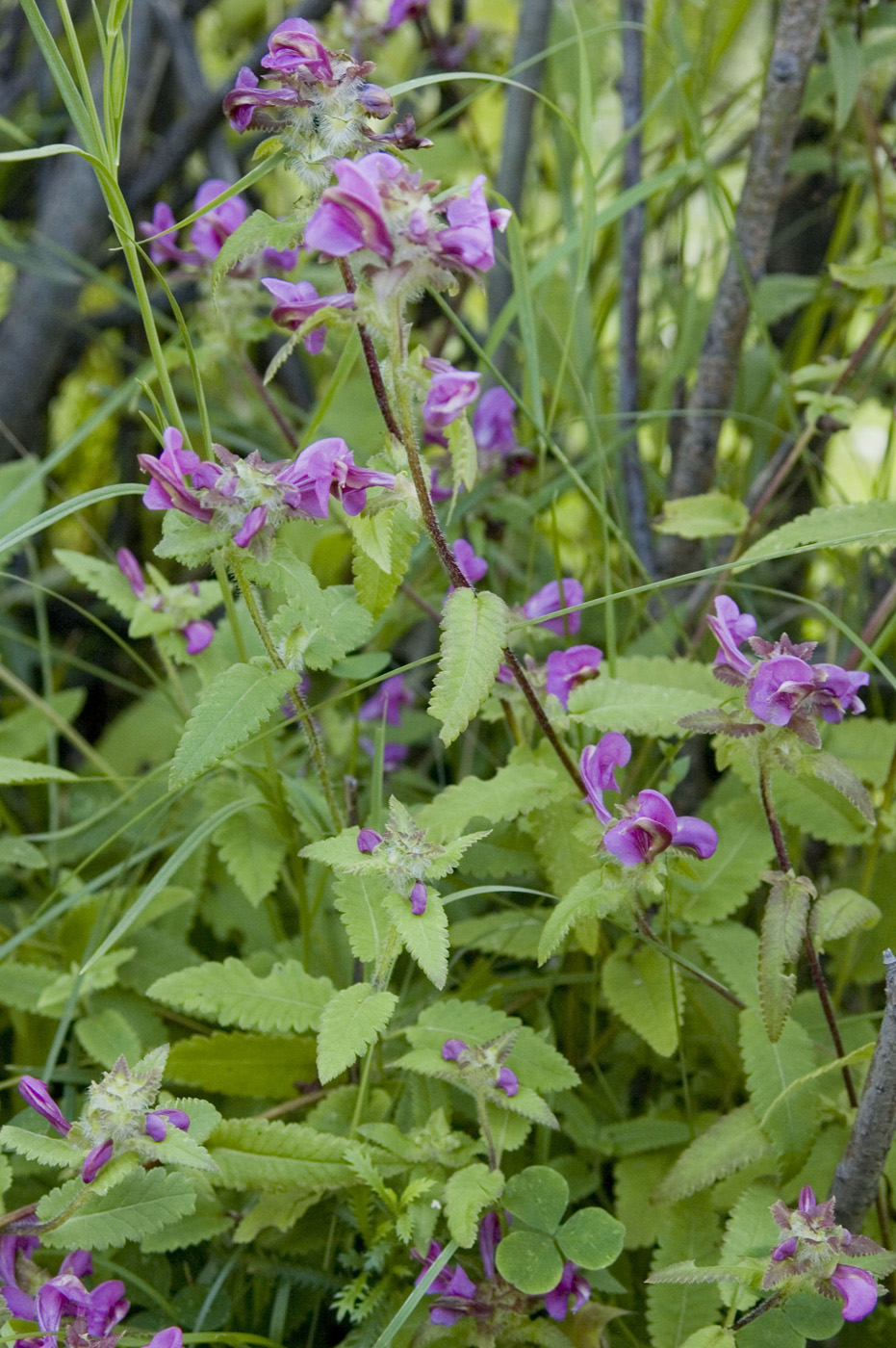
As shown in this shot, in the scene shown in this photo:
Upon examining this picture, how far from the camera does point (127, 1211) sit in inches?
39.5

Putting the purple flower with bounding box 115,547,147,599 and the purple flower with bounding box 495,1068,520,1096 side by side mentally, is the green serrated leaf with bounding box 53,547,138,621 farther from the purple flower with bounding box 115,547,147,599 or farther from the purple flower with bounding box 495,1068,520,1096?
the purple flower with bounding box 495,1068,520,1096

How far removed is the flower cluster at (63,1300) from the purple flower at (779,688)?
68 centimetres

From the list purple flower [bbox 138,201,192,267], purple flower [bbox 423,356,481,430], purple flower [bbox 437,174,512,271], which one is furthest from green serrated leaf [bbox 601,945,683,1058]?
purple flower [bbox 138,201,192,267]

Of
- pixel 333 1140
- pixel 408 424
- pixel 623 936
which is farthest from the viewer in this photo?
pixel 623 936

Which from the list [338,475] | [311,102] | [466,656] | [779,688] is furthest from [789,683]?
[311,102]

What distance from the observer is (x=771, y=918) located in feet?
3.32

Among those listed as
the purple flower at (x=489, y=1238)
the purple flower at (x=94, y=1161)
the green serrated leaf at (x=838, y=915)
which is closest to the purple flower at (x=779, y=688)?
the green serrated leaf at (x=838, y=915)

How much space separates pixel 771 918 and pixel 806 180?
1.53m

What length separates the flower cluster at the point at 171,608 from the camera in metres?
1.36

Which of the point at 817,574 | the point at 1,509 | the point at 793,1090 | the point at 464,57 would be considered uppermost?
the point at 464,57

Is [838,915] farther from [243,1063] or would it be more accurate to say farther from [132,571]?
[132,571]

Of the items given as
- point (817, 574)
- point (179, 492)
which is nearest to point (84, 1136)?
point (179, 492)

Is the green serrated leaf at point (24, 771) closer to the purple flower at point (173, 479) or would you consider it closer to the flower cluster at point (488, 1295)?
the purple flower at point (173, 479)

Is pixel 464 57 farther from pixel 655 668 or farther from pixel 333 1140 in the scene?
pixel 333 1140
